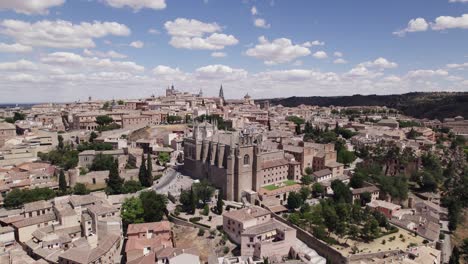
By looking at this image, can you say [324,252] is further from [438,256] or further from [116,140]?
[116,140]

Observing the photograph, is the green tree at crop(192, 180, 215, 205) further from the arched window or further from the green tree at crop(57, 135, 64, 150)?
the green tree at crop(57, 135, 64, 150)

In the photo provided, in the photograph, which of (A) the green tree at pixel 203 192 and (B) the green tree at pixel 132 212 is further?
(A) the green tree at pixel 203 192

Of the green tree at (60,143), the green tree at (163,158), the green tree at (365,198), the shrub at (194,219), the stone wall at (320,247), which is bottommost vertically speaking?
the stone wall at (320,247)

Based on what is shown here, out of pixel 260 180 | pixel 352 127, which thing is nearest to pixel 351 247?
pixel 260 180

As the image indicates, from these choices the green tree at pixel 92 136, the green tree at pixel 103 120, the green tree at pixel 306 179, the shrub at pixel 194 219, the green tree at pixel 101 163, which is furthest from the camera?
the green tree at pixel 103 120

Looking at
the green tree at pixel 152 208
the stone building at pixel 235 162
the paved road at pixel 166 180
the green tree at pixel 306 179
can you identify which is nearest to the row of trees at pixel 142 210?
the green tree at pixel 152 208

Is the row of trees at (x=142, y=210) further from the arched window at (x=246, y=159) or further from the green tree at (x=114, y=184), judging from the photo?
the arched window at (x=246, y=159)

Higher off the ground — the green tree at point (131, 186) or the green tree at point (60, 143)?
the green tree at point (60, 143)
